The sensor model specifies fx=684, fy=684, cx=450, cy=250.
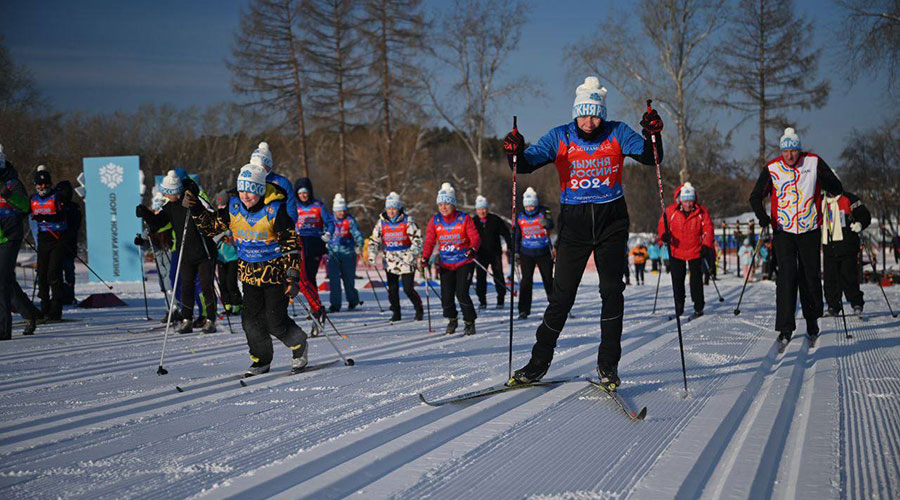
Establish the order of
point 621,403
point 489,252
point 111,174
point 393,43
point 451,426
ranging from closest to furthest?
1. point 451,426
2. point 621,403
3. point 489,252
4. point 111,174
5. point 393,43

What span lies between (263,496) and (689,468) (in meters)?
1.86

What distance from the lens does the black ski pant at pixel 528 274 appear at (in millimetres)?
10086

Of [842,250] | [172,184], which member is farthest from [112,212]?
[842,250]

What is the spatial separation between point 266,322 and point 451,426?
2.30 m

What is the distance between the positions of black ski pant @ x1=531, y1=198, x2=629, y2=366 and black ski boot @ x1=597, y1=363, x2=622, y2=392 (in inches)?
1.3

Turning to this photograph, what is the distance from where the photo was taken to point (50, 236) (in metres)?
9.43

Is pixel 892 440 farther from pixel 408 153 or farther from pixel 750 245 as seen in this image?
pixel 408 153

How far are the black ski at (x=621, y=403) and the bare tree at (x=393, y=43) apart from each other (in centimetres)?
2085

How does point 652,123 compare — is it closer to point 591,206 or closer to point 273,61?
point 591,206

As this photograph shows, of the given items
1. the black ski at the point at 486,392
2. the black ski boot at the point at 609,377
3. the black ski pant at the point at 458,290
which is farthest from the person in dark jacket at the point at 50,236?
the black ski boot at the point at 609,377

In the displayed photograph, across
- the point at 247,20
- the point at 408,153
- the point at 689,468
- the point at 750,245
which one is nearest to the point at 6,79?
the point at 247,20

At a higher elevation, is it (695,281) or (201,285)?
(201,285)

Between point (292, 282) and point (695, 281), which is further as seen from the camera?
point (695, 281)

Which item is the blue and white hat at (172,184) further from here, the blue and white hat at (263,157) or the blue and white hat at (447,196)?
the blue and white hat at (447,196)
